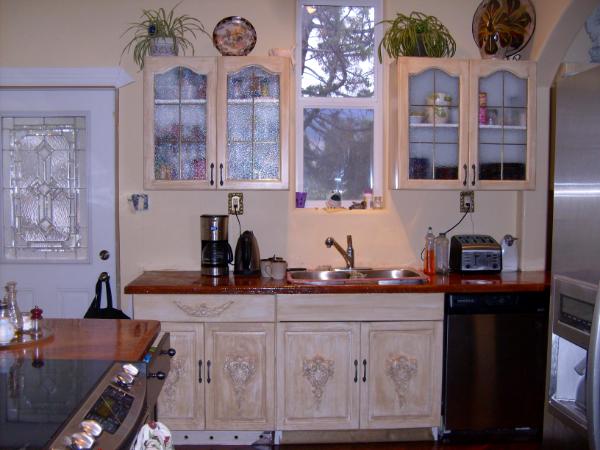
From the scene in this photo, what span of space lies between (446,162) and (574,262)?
1.47 metres

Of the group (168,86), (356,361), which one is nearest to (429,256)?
(356,361)

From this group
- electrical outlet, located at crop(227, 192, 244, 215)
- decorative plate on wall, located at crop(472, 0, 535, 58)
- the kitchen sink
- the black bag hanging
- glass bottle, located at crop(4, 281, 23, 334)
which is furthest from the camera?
electrical outlet, located at crop(227, 192, 244, 215)

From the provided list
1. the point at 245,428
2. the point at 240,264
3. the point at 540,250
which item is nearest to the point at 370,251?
the point at 240,264

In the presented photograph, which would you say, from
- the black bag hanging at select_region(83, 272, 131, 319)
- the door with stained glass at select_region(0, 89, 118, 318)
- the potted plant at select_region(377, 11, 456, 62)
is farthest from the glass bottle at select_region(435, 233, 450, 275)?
the door with stained glass at select_region(0, 89, 118, 318)

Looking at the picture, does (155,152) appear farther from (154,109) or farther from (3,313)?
(3,313)

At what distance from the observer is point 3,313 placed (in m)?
1.82

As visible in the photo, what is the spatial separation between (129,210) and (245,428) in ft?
4.88

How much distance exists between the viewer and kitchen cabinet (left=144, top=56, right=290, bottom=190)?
3119mm

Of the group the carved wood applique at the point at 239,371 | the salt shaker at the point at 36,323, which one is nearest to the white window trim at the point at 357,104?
the carved wood applique at the point at 239,371

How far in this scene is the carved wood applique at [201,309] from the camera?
114 inches

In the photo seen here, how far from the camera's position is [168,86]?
3141 millimetres

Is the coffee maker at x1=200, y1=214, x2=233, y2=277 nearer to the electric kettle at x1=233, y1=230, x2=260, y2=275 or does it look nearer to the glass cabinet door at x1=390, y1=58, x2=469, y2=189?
the electric kettle at x1=233, y1=230, x2=260, y2=275

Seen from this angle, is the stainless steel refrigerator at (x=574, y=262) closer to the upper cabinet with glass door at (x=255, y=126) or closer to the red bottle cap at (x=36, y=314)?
the upper cabinet with glass door at (x=255, y=126)

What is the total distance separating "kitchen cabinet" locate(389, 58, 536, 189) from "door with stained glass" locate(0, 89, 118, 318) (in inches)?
70.2
